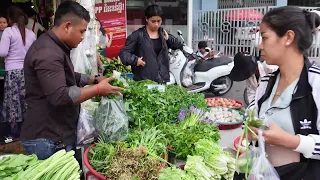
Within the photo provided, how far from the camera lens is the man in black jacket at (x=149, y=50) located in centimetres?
400

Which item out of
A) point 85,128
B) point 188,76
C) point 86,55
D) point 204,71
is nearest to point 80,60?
point 86,55

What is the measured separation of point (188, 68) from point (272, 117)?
539 centimetres

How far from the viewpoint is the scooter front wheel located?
7.33 m

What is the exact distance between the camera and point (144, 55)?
4078 millimetres

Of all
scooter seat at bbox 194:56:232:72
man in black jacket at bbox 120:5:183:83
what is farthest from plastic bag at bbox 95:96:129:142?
scooter seat at bbox 194:56:232:72

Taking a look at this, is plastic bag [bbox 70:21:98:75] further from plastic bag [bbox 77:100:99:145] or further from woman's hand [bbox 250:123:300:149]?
woman's hand [bbox 250:123:300:149]

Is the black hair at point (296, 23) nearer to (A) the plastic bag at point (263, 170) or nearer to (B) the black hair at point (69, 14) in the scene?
(A) the plastic bag at point (263, 170)

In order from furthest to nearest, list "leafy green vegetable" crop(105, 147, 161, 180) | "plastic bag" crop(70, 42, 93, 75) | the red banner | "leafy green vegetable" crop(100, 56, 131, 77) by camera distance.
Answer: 1. the red banner
2. "leafy green vegetable" crop(100, 56, 131, 77)
3. "plastic bag" crop(70, 42, 93, 75)
4. "leafy green vegetable" crop(105, 147, 161, 180)

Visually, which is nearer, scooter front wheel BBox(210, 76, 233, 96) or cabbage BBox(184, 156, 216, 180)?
cabbage BBox(184, 156, 216, 180)

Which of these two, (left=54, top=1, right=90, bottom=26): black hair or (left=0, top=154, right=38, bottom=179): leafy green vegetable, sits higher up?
(left=54, top=1, right=90, bottom=26): black hair

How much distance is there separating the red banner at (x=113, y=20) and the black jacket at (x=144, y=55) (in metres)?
2.74

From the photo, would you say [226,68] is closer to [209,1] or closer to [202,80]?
[202,80]

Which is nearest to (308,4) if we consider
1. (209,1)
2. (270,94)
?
(209,1)

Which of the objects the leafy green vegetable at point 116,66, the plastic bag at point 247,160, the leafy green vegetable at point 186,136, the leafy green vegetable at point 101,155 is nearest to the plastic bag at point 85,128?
the leafy green vegetable at point 101,155
